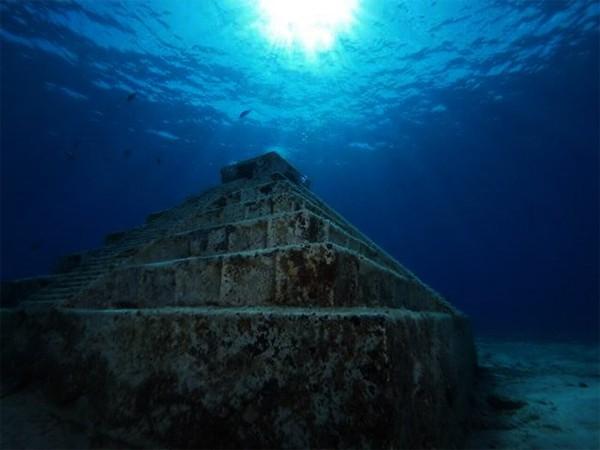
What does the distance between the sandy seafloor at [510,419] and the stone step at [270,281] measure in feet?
3.52

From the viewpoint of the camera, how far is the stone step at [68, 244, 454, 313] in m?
2.14

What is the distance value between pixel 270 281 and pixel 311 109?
31348 mm

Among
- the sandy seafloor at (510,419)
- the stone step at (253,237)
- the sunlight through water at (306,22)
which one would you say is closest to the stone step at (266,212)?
the stone step at (253,237)

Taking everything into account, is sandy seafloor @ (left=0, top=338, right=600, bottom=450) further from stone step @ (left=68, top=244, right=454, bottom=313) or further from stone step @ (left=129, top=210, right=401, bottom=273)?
stone step @ (left=129, top=210, right=401, bottom=273)

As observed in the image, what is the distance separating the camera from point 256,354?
1788mm

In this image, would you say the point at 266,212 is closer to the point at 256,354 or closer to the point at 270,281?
the point at 270,281

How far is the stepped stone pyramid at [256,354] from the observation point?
154 centimetres

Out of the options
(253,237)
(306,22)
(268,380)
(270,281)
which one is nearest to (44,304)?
(253,237)

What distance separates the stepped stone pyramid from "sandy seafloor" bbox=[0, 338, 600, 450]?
0.14 meters

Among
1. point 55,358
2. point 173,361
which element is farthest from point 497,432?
point 55,358

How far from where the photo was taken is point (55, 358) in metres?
2.87

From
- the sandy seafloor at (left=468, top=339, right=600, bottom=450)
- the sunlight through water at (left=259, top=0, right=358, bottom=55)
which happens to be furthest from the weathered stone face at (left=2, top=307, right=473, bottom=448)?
the sunlight through water at (left=259, top=0, right=358, bottom=55)

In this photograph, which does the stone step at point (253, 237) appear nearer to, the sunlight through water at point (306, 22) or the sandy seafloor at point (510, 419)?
the sandy seafloor at point (510, 419)

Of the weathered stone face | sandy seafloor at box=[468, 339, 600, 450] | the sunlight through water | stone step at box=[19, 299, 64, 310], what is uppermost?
the sunlight through water
